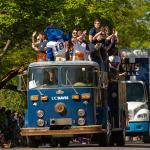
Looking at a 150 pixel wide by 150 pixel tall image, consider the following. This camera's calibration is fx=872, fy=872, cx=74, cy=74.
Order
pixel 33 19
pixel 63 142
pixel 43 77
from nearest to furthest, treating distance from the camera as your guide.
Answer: pixel 43 77 < pixel 63 142 < pixel 33 19

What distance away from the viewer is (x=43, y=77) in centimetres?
2422

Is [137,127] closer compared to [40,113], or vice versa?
[40,113]

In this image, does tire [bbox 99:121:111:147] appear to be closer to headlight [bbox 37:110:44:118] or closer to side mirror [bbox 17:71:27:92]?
headlight [bbox 37:110:44:118]

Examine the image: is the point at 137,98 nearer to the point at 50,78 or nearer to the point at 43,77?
the point at 50,78

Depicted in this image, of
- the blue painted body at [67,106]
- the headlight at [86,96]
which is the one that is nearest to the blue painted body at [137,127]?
the blue painted body at [67,106]

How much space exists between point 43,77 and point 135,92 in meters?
9.62

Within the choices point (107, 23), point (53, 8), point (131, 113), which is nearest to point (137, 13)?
point (107, 23)

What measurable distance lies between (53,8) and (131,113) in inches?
270

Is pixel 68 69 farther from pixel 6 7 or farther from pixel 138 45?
pixel 138 45

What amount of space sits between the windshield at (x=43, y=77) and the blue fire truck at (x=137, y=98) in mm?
8553

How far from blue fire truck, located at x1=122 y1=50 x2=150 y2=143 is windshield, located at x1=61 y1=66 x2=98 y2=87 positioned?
841cm

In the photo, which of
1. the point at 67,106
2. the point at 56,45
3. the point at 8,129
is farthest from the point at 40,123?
the point at 8,129

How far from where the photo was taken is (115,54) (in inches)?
1017

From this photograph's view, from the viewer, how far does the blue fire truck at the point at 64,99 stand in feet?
78.7
